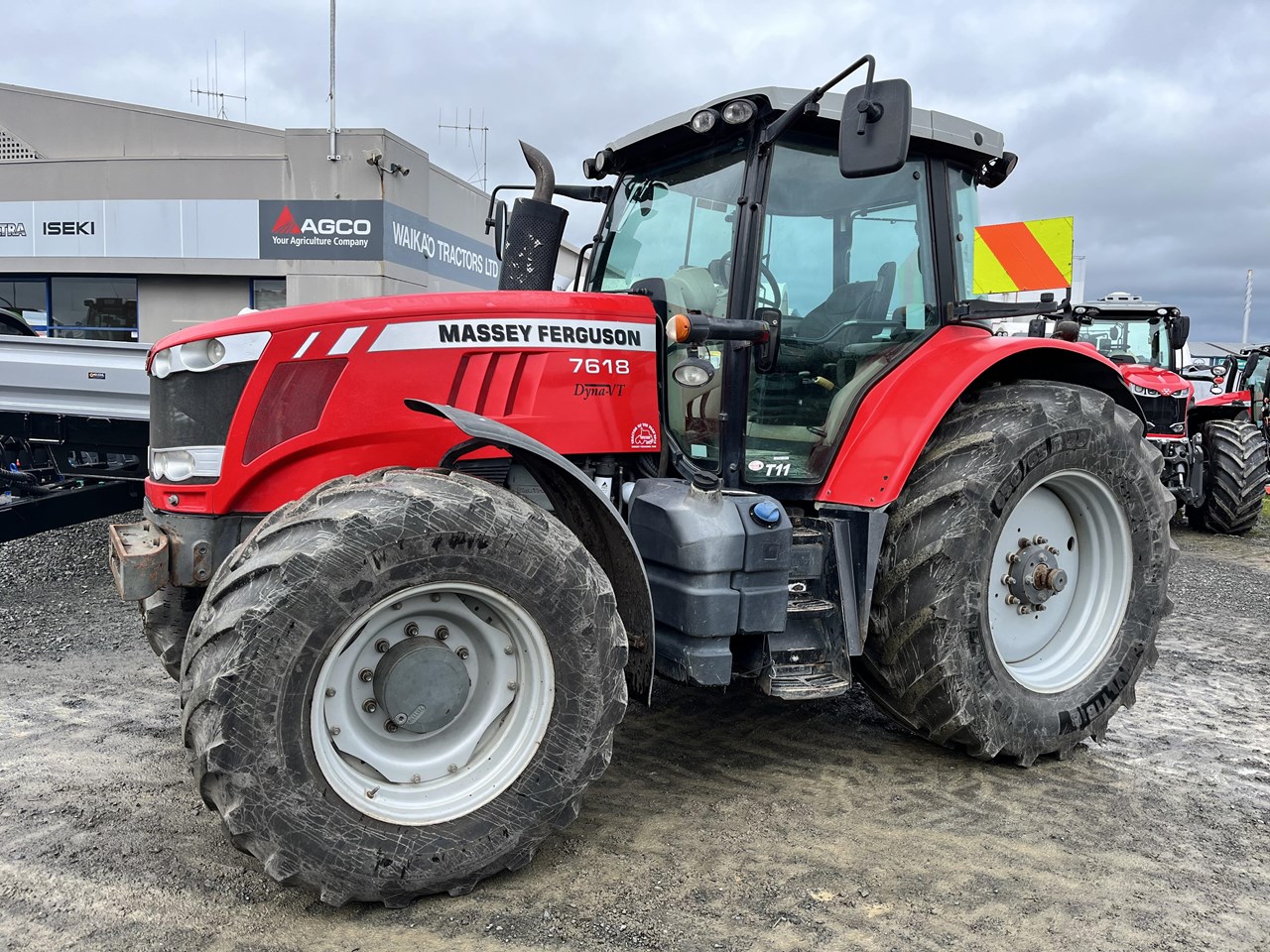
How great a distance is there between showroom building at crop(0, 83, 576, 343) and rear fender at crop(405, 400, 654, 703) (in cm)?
1364

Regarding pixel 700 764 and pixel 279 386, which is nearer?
pixel 279 386

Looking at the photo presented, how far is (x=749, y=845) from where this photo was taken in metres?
2.85

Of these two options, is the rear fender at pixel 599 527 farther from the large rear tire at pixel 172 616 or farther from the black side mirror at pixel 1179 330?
the black side mirror at pixel 1179 330

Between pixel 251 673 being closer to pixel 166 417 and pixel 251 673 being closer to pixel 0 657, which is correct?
pixel 166 417

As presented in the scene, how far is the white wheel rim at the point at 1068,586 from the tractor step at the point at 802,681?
0.78 m

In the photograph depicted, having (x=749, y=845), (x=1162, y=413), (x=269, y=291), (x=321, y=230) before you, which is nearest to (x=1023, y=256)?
(x=749, y=845)

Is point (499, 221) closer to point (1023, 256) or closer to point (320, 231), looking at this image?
point (1023, 256)

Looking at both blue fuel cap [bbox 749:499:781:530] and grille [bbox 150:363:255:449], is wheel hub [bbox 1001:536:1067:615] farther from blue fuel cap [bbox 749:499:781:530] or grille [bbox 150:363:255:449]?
grille [bbox 150:363:255:449]

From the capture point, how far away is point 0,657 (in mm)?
4770

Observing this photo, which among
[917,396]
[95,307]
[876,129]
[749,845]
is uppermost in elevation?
[95,307]

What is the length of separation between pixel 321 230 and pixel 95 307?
4656 mm

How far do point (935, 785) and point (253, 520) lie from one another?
2.44m

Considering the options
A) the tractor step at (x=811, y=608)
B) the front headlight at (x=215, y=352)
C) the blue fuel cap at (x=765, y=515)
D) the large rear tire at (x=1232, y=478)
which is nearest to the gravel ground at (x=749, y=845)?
the tractor step at (x=811, y=608)

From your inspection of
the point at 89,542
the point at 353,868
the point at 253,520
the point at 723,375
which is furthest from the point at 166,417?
the point at 89,542
